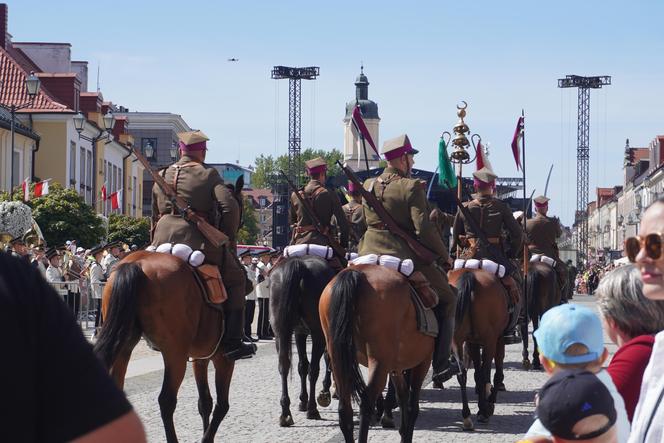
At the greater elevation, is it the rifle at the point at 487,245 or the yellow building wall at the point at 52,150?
the yellow building wall at the point at 52,150

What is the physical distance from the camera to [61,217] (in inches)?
1571

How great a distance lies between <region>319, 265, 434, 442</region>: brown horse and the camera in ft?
30.2

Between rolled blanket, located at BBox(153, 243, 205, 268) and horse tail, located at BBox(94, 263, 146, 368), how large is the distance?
0.66 m

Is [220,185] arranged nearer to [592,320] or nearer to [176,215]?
[176,215]

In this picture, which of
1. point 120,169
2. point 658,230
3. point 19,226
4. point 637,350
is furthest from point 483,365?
point 120,169

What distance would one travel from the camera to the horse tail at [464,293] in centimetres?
1243

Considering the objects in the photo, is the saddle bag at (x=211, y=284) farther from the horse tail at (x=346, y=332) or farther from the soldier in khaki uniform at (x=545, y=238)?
the soldier in khaki uniform at (x=545, y=238)

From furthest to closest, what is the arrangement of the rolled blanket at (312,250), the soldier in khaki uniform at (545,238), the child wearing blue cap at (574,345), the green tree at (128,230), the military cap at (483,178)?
the green tree at (128,230)
the soldier in khaki uniform at (545,238)
the military cap at (483,178)
the rolled blanket at (312,250)
the child wearing blue cap at (574,345)

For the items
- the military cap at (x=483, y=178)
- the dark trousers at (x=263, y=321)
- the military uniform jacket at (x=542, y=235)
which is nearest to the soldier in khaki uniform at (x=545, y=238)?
the military uniform jacket at (x=542, y=235)

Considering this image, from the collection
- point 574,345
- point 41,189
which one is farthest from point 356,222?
point 41,189

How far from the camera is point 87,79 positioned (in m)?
72.7

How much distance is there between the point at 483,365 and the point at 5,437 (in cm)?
1063

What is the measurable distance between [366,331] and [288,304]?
2651 mm

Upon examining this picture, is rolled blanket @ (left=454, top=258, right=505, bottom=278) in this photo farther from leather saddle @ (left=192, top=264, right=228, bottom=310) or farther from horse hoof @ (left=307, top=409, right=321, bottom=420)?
leather saddle @ (left=192, top=264, right=228, bottom=310)
